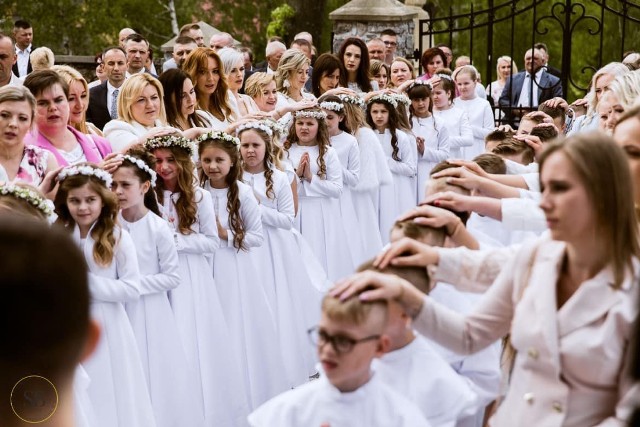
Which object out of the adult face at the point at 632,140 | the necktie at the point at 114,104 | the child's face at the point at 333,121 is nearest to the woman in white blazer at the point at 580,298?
the adult face at the point at 632,140

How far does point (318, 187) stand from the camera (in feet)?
30.3

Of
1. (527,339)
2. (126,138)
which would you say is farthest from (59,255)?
(126,138)

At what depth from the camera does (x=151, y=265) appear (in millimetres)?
6023

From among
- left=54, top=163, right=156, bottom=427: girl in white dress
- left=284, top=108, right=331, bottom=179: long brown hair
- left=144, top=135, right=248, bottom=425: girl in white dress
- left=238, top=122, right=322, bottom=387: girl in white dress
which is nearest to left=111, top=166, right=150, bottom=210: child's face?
left=54, top=163, right=156, bottom=427: girl in white dress

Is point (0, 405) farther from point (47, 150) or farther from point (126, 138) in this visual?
point (126, 138)

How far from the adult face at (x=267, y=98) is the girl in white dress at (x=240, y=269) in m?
2.58

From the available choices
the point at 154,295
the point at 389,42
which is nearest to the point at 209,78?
the point at 154,295

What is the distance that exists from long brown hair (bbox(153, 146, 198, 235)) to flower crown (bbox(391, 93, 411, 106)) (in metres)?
4.70

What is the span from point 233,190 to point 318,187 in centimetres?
228

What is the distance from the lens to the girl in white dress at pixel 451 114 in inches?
500

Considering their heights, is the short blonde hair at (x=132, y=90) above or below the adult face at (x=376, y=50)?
above

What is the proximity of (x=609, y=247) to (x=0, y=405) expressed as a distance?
1615mm

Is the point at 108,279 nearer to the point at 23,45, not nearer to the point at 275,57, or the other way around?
the point at 275,57

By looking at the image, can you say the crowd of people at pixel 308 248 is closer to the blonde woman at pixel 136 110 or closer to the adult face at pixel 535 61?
the blonde woman at pixel 136 110
